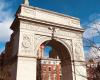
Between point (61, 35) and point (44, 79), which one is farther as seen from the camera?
point (44, 79)

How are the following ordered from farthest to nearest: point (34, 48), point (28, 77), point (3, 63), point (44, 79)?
1. point (44, 79)
2. point (3, 63)
3. point (34, 48)
4. point (28, 77)

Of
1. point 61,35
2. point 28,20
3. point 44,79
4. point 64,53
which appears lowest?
point 44,79

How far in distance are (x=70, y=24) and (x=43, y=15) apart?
2.83 m

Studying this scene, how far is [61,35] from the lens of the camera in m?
15.9

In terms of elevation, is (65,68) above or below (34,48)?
below

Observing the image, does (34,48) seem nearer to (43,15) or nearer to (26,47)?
(26,47)

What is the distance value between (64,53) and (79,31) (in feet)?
8.59

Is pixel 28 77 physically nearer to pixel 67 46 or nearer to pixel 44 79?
pixel 67 46

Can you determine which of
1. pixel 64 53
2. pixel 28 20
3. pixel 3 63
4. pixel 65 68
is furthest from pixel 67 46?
pixel 3 63

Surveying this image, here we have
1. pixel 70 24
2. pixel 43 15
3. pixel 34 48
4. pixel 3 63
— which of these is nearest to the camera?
pixel 34 48

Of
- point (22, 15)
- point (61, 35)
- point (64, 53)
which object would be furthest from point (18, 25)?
point (64, 53)

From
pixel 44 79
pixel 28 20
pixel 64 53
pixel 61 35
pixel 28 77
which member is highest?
pixel 28 20

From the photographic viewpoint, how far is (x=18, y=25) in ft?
48.6

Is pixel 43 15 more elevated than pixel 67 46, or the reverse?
pixel 43 15
